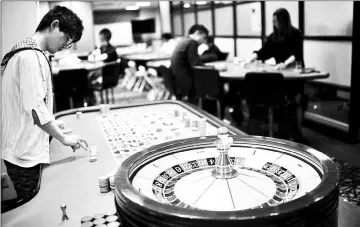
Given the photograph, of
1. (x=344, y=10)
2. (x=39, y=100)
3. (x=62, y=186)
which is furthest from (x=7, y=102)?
(x=344, y=10)

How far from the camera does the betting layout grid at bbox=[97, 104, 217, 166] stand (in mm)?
1967

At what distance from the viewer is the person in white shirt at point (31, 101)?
1.60 metres

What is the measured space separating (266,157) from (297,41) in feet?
11.5

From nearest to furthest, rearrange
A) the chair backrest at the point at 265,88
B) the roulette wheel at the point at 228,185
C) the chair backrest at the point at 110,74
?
the roulette wheel at the point at 228,185 → the chair backrest at the point at 265,88 → the chair backrest at the point at 110,74

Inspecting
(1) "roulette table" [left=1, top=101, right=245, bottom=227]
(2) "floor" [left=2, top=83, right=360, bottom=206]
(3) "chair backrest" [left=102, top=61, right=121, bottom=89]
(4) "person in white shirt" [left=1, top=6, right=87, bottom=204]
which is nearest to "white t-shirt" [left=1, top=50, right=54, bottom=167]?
(4) "person in white shirt" [left=1, top=6, right=87, bottom=204]

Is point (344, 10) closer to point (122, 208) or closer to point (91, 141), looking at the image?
point (91, 141)

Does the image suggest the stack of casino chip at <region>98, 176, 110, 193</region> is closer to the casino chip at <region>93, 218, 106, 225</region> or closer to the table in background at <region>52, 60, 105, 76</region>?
the casino chip at <region>93, 218, 106, 225</region>

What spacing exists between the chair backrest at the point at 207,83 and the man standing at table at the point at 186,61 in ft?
0.94

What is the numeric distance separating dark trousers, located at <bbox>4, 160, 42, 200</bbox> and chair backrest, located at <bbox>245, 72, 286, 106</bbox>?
2650mm

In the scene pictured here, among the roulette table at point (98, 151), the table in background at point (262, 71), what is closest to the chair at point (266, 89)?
the table in background at point (262, 71)

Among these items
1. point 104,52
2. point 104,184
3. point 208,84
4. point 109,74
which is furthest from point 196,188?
point 104,52

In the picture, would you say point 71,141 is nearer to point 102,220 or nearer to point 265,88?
point 102,220

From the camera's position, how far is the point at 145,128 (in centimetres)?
227

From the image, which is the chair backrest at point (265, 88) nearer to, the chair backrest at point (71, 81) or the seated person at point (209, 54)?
the seated person at point (209, 54)
